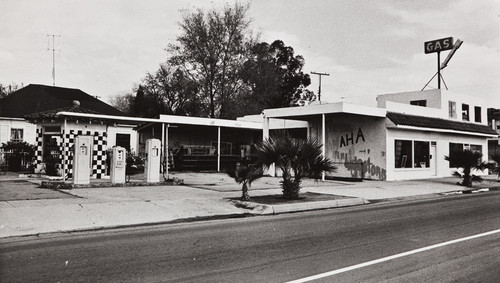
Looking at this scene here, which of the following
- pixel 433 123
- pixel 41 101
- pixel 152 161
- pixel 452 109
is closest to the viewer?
pixel 152 161

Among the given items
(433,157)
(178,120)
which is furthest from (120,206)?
(433,157)

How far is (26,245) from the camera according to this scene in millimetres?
7156

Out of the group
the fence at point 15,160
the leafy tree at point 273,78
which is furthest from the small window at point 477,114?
the fence at point 15,160

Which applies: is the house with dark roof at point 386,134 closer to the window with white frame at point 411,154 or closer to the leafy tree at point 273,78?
the window with white frame at point 411,154

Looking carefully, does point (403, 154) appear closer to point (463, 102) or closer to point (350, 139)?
point (350, 139)

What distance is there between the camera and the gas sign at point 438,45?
34.0 metres

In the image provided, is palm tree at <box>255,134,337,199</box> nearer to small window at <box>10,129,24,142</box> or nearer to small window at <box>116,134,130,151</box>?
small window at <box>116,134,130,151</box>

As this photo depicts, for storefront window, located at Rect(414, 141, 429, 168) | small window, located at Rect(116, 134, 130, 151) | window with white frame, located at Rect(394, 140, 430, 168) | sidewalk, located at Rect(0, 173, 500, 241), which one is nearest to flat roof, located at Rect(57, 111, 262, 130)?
sidewalk, located at Rect(0, 173, 500, 241)

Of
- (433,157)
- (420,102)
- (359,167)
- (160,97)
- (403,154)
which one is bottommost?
(359,167)

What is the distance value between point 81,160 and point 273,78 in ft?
111

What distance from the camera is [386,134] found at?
23234 millimetres

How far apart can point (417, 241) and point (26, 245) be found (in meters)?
6.92

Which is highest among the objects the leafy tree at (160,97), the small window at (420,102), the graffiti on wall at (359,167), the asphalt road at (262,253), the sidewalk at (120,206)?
the leafy tree at (160,97)

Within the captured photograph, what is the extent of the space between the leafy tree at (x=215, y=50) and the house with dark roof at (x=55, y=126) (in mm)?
9159
